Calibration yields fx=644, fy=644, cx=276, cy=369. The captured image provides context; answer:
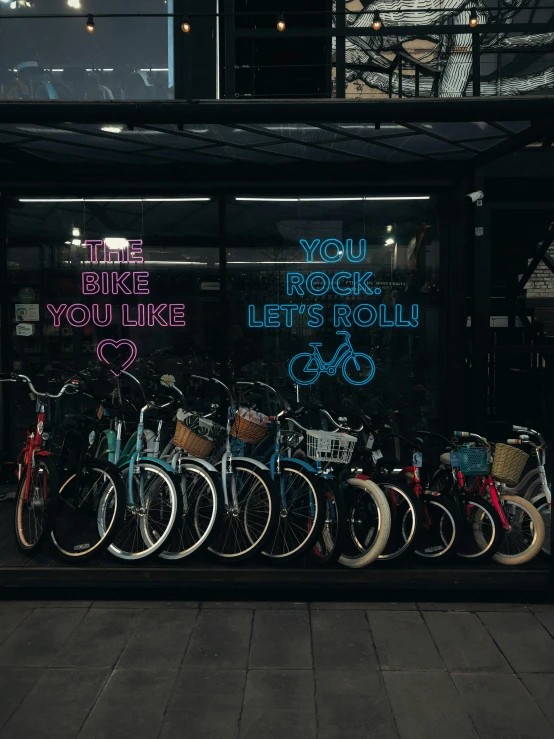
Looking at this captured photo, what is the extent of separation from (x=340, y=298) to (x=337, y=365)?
0.77m

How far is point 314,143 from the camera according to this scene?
6031 mm

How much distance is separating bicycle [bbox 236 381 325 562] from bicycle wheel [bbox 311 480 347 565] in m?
0.08

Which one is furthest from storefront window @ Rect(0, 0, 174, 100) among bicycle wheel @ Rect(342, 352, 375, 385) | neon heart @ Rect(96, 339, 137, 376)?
bicycle wheel @ Rect(342, 352, 375, 385)

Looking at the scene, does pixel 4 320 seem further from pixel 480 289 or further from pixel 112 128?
pixel 480 289

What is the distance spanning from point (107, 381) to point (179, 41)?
3752 mm

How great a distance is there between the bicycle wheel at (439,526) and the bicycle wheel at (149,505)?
1.92 metres

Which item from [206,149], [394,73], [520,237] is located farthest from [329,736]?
[520,237]

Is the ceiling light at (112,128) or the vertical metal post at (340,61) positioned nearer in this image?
the ceiling light at (112,128)

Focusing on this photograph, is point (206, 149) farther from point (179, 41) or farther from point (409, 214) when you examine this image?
point (409, 214)

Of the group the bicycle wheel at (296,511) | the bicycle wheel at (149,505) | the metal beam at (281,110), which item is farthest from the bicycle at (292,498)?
the metal beam at (281,110)

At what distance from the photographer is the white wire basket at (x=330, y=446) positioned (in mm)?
4887

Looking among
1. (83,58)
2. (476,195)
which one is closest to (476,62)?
(476,195)

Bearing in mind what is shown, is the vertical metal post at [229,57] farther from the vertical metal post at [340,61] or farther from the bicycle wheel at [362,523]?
the bicycle wheel at [362,523]

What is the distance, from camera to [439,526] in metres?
5.11
